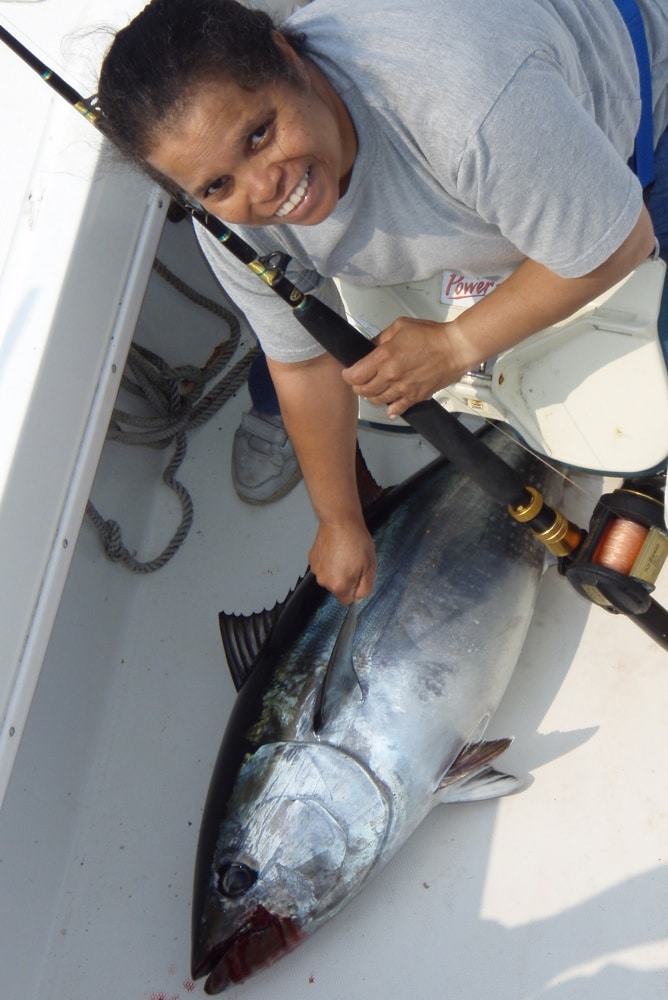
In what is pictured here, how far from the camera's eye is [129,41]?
1.03 meters

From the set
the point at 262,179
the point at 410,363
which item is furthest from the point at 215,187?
the point at 410,363

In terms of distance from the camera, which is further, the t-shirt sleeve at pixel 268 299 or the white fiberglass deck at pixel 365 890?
the white fiberglass deck at pixel 365 890

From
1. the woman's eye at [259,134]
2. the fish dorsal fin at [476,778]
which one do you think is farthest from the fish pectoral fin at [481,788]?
the woman's eye at [259,134]

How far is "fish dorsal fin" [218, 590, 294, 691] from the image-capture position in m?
1.94

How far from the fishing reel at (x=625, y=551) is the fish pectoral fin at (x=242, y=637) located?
69 cm

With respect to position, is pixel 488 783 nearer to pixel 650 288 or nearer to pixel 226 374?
pixel 650 288

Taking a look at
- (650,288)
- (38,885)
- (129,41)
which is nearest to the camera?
(129,41)

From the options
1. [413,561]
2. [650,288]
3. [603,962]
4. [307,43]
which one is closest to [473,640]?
[413,561]

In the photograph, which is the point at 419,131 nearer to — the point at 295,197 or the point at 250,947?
the point at 295,197

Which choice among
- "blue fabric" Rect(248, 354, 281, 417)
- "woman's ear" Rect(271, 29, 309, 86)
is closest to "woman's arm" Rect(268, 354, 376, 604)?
"blue fabric" Rect(248, 354, 281, 417)

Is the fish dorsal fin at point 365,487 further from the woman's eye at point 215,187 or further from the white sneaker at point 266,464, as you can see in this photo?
the woman's eye at point 215,187

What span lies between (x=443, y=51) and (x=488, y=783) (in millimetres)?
1354

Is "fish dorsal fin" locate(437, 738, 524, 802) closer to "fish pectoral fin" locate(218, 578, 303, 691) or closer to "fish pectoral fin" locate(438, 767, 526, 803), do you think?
"fish pectoral fin" locate(438, 767, 526, 803)

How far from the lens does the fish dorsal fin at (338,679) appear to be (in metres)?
1.78
